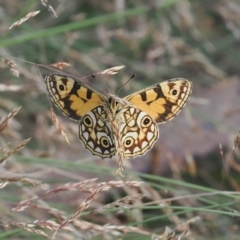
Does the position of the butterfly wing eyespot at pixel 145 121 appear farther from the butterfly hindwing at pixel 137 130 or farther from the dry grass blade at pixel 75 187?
the dry grass blade at pixel 75 187

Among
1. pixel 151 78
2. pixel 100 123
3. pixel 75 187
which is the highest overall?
pixel 151 78

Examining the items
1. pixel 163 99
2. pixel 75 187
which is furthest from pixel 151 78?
pixel 75 187

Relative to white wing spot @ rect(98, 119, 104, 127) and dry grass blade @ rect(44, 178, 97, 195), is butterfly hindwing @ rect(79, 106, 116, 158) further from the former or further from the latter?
dry grass blade @ rect(44, 178, 97, 195)

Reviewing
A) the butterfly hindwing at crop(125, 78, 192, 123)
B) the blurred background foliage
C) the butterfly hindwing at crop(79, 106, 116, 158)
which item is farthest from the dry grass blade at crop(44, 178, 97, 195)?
the blurred background foliage

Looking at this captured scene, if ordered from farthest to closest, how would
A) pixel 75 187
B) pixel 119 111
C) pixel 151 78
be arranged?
pixel 151 78 < pixel 119 111 < pixel 75 187

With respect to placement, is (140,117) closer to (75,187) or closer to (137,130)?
(137,130)

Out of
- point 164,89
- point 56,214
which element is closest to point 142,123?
point 164,89

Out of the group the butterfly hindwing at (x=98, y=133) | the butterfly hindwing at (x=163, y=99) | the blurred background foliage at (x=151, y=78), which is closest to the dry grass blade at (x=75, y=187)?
the butterfly hindwing at (x=98, y=133)

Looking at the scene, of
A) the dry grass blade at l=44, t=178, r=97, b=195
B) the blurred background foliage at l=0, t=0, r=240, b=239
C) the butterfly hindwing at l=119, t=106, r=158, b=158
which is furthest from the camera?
the blurred background foliage at l=0, t=0, r=240, b=239
